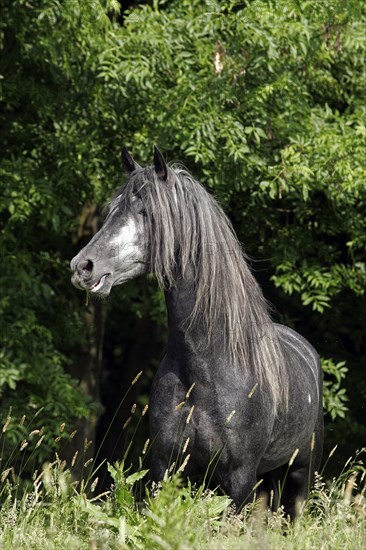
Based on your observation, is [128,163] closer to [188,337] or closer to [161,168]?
[161,168]

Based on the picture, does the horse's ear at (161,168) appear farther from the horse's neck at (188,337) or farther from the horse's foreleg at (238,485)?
the horse's foreleg at (238,485)

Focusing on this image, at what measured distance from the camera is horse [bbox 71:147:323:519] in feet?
16.6

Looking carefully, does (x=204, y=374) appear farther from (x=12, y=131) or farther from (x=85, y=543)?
(x=12, y=131)

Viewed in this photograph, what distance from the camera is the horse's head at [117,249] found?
4.91m

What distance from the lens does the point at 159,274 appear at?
16.6 ft

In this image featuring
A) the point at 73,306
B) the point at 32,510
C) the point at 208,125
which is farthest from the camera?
the point at 73,306

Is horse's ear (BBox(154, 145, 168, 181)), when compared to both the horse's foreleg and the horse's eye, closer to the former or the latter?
the horse's eye

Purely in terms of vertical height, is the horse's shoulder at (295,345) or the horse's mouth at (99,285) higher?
the horse's mouth at (99,285)

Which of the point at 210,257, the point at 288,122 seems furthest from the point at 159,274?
the point at 288,122

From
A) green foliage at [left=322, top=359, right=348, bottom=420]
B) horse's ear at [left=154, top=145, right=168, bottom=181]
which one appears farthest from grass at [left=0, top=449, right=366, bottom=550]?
green foliage at [left=322, top=359, right=348, bottom=420]

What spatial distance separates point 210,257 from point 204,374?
584mm

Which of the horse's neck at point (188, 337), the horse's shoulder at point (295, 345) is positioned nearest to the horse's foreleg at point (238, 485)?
the horse's neck at point (188, 337)

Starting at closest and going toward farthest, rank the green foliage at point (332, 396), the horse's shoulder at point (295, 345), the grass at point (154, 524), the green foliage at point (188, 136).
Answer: the grass at point (154, 524) < the horse's shoulder at point (295, 345) < the green foliage at point (188, 136) < the green foliage at point (332, 396)

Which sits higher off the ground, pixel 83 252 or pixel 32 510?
pixel 83 252
